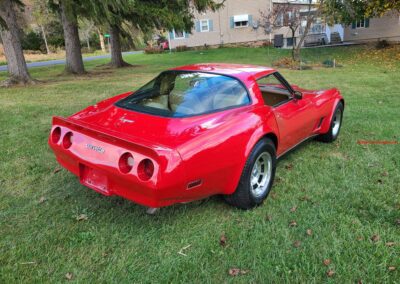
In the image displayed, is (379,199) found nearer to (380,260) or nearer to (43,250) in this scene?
(380,260)

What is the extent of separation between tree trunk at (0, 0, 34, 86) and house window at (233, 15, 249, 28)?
23.2 meters

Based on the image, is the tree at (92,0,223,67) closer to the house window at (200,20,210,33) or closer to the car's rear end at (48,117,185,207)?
the car's rear end at (48,117,185,207)

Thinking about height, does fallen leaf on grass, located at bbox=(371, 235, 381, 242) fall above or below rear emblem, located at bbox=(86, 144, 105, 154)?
below

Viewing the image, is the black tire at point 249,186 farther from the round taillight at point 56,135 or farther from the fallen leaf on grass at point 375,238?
the round taillight at point 56,135

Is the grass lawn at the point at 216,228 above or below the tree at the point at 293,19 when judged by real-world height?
below

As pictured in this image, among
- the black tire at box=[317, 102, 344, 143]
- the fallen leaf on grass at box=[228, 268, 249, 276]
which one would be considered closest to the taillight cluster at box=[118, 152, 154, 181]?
the fallen leaf on grass at box=[228, 268, 249, 276]

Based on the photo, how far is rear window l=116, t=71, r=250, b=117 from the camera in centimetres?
333

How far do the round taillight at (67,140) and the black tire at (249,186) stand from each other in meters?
1.56

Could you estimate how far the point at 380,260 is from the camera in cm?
266

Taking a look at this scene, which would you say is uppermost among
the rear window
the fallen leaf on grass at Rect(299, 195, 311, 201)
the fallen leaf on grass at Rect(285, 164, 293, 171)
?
the rear window

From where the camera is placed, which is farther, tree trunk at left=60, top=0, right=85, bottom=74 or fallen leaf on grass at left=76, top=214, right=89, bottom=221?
tree trunk at left=60, top=0, right=85, bottom=74

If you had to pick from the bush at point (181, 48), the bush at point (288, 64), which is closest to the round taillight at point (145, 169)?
the bush at point (288, 64)

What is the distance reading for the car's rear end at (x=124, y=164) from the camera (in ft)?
8.42

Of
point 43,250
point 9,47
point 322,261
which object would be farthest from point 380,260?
point 9,47
